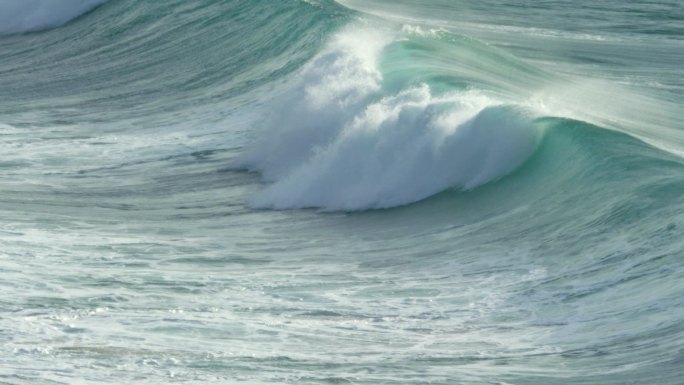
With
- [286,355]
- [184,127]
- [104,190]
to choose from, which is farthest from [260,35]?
[286,355]

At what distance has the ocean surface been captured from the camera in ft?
29.3

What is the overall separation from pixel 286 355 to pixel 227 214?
499cm

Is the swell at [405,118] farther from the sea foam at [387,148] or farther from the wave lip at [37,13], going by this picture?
the wave lip at [37,13]

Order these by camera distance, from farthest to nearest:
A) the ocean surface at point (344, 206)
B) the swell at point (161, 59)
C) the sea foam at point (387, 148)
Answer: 1. the swell at point (161, 59)
2. the sea foam at point (387, 148)
3. the ocean surface at point (344, 206)

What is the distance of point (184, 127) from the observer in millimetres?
18234

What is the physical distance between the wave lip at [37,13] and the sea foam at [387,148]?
12.8m

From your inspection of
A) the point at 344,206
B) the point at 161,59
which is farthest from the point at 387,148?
the point at 161,59

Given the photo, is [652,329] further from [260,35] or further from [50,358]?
[260,35]

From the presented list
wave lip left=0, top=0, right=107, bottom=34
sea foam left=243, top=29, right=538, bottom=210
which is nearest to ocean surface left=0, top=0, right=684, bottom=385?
sea foam left=243, top=29, right=538, bottom=210

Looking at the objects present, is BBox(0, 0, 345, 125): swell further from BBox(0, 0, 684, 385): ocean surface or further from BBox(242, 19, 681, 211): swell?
BBox(242, 19, 681, 211): swell

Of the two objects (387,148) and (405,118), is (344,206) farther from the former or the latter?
(405,118)

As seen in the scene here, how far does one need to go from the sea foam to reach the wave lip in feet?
41.9

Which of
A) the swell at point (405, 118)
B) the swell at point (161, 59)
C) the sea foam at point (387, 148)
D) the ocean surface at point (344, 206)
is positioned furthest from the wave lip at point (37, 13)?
the sea foam at point (387, 148)

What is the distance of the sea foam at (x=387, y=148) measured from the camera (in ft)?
45.1
